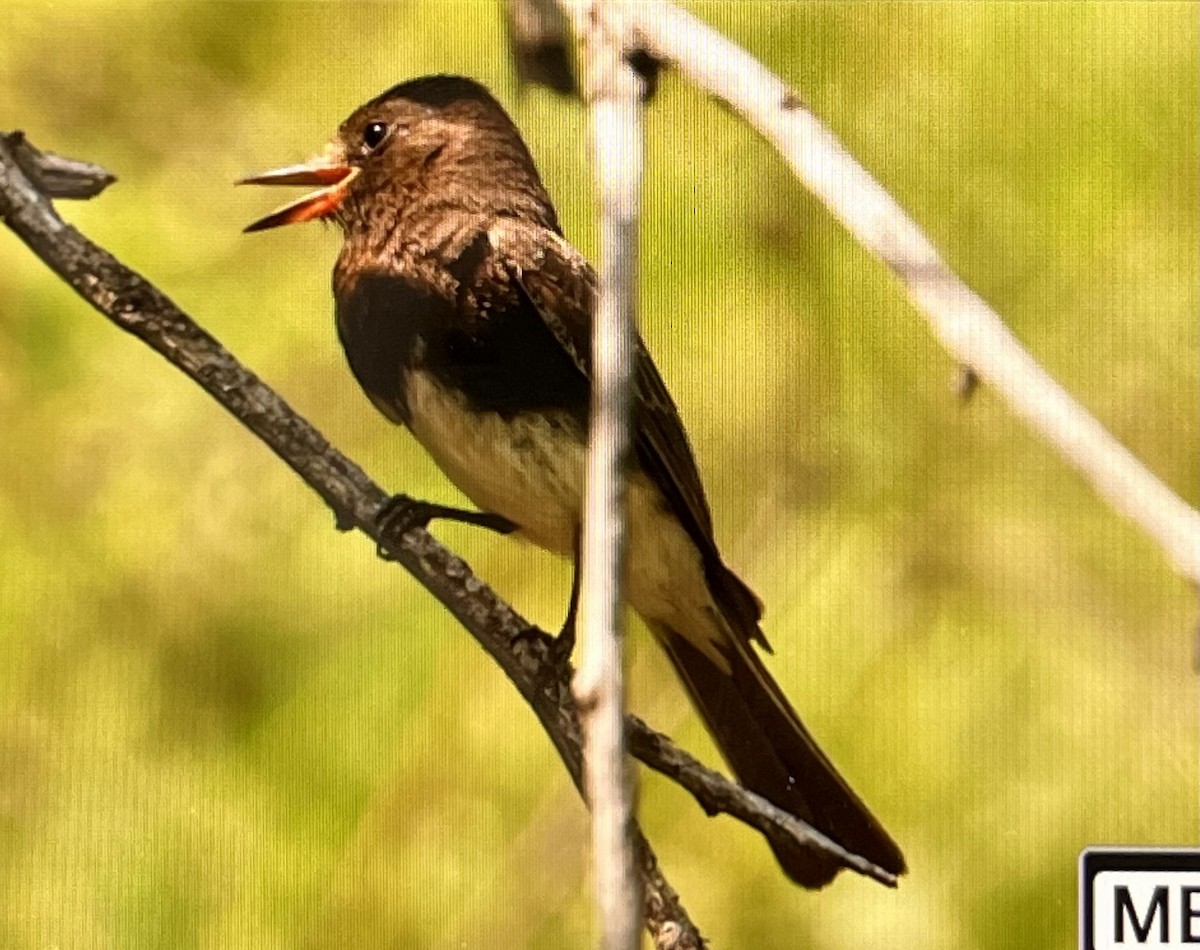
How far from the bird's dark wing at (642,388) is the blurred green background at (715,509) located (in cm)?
2

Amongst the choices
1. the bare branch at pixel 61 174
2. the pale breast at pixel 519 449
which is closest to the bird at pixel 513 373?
the pale breast at pixel 519 449

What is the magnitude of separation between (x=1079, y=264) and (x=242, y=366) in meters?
0.89

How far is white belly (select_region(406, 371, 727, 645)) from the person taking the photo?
165 centimetres

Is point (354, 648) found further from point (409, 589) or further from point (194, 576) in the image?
point (194, 576)

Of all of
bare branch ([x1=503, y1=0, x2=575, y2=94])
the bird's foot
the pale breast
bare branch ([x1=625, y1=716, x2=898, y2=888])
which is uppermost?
bare branch ([x1=503, y1=0, x2=575, y2=94])

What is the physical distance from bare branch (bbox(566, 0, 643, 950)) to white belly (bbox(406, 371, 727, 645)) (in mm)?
48

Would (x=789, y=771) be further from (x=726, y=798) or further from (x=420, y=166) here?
(x=420, y=166)

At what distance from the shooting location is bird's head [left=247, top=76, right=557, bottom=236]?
1687 mm

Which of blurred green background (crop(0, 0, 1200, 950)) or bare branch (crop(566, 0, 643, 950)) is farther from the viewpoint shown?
blurred green background (crop(0, 0, 1200, 950))

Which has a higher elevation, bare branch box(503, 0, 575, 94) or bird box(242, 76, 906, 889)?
bare branch box(503, 0, 575, 94)

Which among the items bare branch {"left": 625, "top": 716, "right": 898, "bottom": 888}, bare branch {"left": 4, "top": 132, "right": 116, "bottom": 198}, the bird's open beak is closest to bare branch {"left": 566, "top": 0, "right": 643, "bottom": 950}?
bare branch {"left": 625, "top": 716, "right": 898, "bottom": 888}

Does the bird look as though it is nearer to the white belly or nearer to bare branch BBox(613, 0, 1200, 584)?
the white belly

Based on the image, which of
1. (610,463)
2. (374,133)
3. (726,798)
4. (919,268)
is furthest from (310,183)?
(726,798)

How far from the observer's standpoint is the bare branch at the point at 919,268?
51.0 inches
